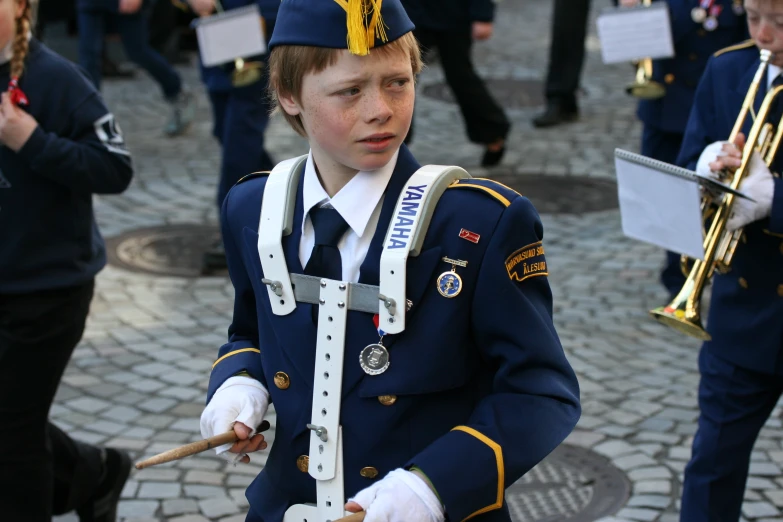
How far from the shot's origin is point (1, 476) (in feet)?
12.8

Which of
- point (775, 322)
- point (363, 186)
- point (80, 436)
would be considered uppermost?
point (363, 186)

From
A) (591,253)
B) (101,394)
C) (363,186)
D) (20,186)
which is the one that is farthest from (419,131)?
(363,186)

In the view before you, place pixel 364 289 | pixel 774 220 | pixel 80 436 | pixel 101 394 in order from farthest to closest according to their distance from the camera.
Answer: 1. pixel 101 394
2. pixel 80 436
3. pixel 774 220
4. pixel 364 289

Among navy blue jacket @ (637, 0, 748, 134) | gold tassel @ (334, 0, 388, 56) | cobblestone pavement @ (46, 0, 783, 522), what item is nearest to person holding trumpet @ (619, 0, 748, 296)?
navy blue jacket @ (637, 0, 748, 134)

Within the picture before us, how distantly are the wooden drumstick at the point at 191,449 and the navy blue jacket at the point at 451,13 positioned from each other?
6.67 metres

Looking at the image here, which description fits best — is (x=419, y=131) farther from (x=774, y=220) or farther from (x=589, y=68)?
(x=774, y=220)

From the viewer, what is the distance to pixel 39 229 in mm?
3867

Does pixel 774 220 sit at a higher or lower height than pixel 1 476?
higher

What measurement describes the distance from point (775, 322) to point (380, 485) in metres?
1.91

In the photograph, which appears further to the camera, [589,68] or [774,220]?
[589,68]

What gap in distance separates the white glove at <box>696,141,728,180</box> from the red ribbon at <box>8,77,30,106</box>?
1.99 m

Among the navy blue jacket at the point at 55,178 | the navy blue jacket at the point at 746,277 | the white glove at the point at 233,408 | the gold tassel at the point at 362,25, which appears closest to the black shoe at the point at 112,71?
the navy blue jacket at the point at 55,178

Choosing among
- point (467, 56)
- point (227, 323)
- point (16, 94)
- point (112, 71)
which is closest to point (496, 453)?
point (16, 94)

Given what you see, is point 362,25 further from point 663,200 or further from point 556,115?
point 556,115
